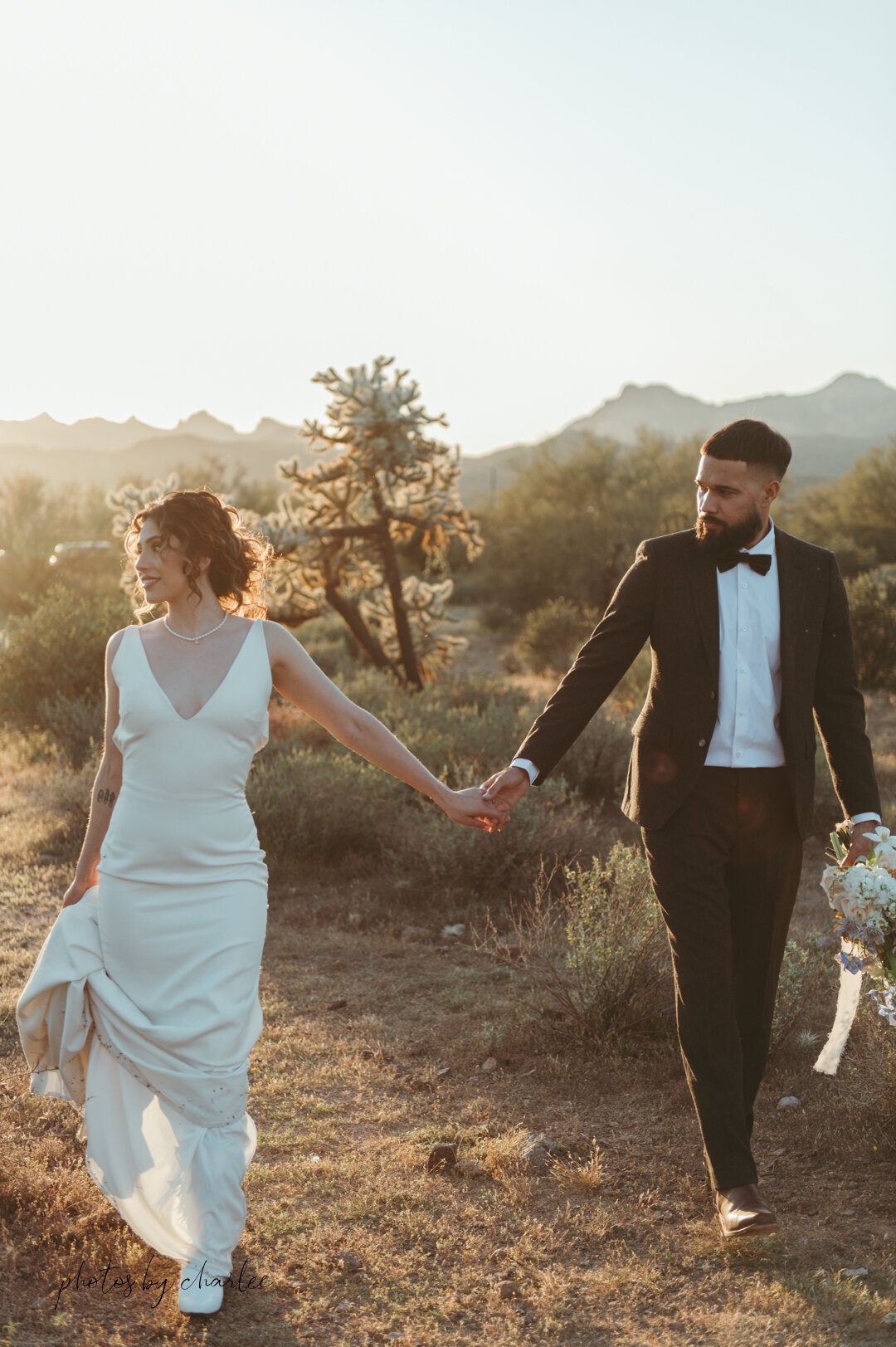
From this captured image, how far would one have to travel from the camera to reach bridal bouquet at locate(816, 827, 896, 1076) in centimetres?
319

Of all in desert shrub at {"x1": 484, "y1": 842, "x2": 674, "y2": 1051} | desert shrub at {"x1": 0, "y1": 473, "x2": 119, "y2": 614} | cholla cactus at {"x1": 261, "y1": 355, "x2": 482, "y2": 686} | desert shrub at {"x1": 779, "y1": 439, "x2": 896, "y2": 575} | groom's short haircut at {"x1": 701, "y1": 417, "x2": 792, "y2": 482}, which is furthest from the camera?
desert shrub at {"x1": 779, "y1": 439, "x2": 896, "y2": 575}

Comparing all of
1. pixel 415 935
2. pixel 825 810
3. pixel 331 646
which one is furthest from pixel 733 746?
pixel 331 646

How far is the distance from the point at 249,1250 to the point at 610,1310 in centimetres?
103

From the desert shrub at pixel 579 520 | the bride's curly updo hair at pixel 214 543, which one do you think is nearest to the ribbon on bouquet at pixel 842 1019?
the bride's curly updo hair at pixel 214 543

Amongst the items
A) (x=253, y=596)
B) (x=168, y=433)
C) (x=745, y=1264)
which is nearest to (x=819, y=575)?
(x=253, y=596)

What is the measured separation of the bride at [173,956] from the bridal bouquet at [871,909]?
1596 mm

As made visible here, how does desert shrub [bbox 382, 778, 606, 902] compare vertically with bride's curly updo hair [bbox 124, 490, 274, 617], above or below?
below

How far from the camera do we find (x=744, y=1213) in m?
3.18

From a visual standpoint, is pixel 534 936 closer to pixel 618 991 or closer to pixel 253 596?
pixel 618 991

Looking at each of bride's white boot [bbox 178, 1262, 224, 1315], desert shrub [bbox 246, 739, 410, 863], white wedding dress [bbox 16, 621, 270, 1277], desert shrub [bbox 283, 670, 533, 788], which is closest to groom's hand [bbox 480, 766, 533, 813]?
white wedding dress [bbox 16, 621, 270, 1277]

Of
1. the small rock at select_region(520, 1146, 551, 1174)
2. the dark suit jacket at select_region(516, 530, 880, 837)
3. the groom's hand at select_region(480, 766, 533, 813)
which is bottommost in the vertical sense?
the small rock at select_region(520, 1146, 551, 1174)

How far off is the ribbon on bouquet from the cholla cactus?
8.88m

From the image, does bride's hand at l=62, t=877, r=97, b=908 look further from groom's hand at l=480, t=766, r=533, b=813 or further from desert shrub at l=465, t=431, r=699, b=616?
desert shrub at l=465, t=431, r=699, b=616

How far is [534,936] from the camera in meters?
6.00
